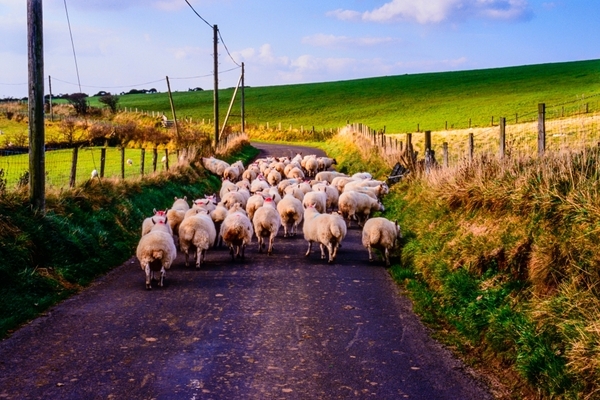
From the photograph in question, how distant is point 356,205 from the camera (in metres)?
17.4

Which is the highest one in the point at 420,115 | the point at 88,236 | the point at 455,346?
the point at 420,115

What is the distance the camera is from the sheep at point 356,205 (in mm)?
17266

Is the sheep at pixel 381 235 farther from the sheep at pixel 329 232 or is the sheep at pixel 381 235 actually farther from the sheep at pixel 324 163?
the sheep at pixel 324 163

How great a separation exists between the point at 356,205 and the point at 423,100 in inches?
2933

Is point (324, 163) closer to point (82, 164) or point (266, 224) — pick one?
point (82, 164)

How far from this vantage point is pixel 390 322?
28.3ft

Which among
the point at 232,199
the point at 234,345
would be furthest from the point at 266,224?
the point at 234,345

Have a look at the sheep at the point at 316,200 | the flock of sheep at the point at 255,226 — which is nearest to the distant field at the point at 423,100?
the flock of sheep at the point at 255,226

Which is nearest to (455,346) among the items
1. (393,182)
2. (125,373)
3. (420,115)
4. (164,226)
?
(125,373)

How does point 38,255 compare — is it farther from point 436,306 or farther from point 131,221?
point 436,306

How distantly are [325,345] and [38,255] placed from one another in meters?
6.01

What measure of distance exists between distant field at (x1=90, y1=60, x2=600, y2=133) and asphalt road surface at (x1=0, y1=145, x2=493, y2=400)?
5218 cm

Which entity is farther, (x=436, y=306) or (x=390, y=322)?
(x=436, y=306)

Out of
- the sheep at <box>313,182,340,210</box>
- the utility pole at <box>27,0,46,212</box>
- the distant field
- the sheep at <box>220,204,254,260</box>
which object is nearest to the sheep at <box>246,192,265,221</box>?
the sheep at <box>220,204,254,260</box>
